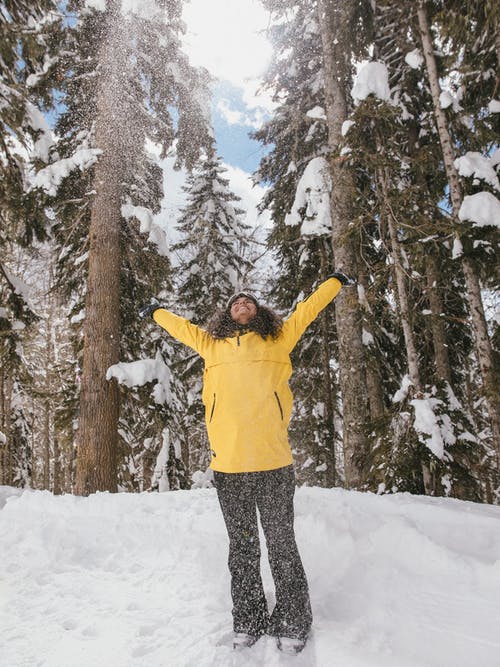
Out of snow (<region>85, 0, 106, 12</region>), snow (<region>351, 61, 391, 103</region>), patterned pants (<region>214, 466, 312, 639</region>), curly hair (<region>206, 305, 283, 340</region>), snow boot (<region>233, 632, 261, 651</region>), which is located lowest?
snow boot (<region>233, 632, 261, 651</region>)

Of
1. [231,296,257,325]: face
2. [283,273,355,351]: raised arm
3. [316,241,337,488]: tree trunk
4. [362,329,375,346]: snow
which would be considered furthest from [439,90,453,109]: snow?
[316,241,337,488]: tree trunk

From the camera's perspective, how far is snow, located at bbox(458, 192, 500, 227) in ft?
18.9

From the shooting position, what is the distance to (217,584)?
136 inches

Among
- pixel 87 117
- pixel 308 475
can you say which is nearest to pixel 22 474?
pixel 308 475

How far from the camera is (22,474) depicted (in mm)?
16938

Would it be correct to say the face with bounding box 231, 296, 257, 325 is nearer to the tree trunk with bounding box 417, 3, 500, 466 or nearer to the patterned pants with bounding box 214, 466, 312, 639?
the patterned pants with bounding box 214, 466, 312, 639

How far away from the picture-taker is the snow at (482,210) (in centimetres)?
576

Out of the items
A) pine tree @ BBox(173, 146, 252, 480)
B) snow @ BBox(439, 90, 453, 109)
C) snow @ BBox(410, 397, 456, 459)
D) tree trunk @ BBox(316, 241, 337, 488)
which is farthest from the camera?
pine tree @ BBox(173, 146, 252, 480)

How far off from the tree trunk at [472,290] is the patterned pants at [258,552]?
4296 millimetres

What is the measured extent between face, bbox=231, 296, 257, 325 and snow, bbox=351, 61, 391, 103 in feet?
18.0

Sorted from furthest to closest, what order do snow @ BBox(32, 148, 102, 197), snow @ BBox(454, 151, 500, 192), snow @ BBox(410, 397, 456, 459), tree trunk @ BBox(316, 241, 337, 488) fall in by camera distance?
tree trunk @ BBox(316, 241, 337, 488) → snow @ BBox(32, 148, 102, 197) → snow @ BBox(454, 151, 500, 192) → snow @ BBox(410, 397, 456, 459)

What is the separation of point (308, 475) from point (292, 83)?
13.2 meters

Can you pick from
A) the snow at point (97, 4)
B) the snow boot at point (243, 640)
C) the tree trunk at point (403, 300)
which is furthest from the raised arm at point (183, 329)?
the snow at point (97, 4)

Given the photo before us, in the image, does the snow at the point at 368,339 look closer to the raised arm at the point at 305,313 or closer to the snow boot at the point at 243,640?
the raised arm at the point at 305,313
